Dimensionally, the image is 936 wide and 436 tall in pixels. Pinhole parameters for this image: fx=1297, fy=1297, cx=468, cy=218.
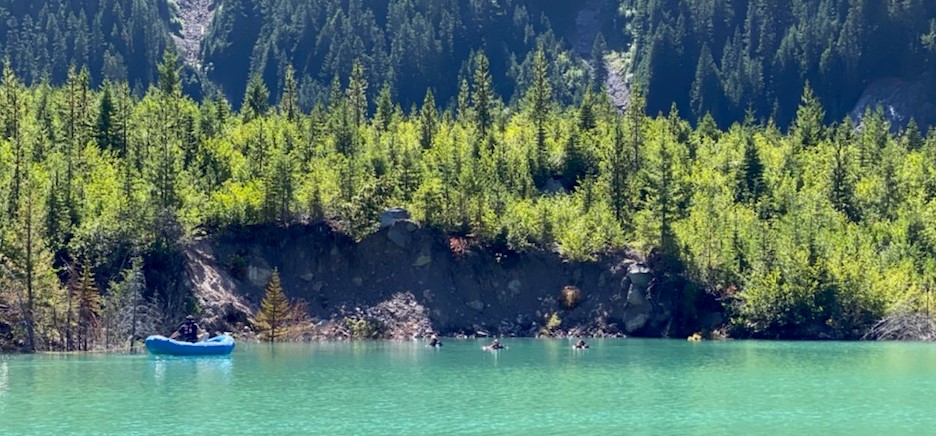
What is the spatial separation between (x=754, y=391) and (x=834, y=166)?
248ft

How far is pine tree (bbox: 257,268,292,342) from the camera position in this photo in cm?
10081

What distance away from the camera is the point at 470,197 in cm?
11756

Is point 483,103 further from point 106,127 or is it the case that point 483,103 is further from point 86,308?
point 86,308

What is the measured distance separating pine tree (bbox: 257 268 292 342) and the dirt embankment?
4.03 meters

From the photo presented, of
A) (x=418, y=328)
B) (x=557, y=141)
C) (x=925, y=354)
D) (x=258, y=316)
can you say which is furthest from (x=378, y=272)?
(x=925, y=354)

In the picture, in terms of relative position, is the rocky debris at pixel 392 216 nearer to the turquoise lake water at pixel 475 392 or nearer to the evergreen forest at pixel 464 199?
the evergreen forest at pixel 464 199

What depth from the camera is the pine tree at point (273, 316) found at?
331ft

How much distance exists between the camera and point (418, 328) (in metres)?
109

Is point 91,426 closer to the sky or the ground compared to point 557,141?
closer to the ground

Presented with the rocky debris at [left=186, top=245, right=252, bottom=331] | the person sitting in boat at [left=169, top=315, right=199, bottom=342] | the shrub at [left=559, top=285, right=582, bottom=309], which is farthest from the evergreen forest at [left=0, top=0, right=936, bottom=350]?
the person sitting in boat at [left=169, top=315, right=199, bottom=342]

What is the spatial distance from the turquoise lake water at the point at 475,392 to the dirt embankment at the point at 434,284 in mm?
18324

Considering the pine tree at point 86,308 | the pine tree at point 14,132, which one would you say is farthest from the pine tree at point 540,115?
the pine tree at point 86,308

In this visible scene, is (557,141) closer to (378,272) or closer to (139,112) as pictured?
(378,272)

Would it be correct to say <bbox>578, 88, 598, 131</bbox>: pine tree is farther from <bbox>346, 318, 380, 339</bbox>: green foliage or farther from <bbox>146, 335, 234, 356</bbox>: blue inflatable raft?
<bbox>146, 335, 234, 356</bbox>: blue inflatable raft
